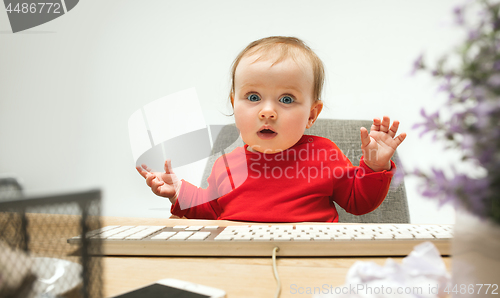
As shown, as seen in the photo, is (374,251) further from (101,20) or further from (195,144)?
(101,20)

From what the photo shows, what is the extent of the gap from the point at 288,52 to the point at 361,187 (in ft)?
1.45

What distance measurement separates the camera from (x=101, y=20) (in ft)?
5.42

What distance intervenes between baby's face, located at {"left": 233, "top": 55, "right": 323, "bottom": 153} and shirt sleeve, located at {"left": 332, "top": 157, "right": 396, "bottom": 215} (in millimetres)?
195

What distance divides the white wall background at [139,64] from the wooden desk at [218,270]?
0.99 meters

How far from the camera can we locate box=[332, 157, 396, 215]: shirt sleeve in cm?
85

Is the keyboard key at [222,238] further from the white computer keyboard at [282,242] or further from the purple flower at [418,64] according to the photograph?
the purple flower at [418,64]

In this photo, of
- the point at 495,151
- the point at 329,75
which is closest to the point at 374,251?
the point at 495,151

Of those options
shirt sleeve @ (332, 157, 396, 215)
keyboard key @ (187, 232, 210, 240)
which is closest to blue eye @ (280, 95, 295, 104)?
shirt sleeve @ (332, 157, 396, 215)

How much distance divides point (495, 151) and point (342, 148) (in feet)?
3.23

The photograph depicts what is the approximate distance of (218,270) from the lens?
1.27ft

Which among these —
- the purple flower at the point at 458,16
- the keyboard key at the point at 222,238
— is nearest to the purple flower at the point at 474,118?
the purple flower at the point at 458,16

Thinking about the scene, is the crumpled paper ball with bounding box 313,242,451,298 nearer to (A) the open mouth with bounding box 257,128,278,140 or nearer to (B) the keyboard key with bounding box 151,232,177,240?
(B) the keyboard key with bounding box 151,232,177,240

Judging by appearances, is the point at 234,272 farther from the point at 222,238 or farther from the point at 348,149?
the point at 348,149

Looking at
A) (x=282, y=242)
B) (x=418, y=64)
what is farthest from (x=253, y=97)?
(x=418, y=64)
